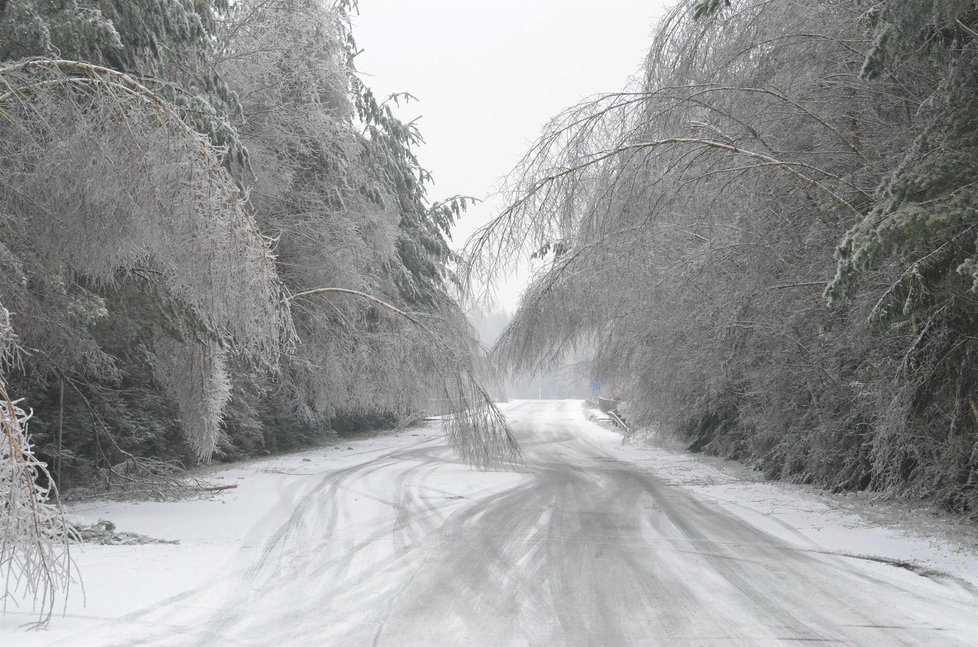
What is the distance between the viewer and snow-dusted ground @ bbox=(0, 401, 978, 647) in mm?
5703

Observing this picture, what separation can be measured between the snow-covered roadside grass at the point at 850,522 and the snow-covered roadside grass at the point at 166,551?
19.8ft

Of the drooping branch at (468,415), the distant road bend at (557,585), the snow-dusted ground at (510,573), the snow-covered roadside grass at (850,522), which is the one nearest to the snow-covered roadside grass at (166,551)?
the snow-dusted ground at (510,573)

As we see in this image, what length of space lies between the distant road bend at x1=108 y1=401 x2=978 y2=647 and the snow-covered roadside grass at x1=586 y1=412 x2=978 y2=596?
0.40 meters

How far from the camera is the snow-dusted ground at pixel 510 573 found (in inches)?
225

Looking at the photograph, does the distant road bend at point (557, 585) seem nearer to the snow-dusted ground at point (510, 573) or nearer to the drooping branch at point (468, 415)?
the snow-dusted ground at point (510, 573)

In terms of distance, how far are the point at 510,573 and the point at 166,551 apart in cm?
348

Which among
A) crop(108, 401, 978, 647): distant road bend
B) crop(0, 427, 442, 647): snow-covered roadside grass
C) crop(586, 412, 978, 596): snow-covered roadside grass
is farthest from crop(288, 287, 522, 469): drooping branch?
crop(586, 412, 978, 596): snow-covered roadside grass

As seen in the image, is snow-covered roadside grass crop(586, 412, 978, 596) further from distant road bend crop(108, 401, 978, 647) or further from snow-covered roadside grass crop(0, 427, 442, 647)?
snow-covered roadside grass crop(0, 427, 442, 647)

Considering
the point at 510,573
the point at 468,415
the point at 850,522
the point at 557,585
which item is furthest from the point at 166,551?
the point at 850,522

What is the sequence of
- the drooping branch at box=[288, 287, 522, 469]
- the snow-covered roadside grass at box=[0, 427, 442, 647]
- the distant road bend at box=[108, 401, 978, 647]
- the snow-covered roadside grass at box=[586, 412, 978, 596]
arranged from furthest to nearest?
the drooping branch at box=[288, 287, 522, 469]
the snow-covered roadside grass at box=[586, 412, 978, 596]
the snow-covered roadside grass at box=[0, 427, 442, 647]
the distant road bend at box=[108, 401, 978, 647]

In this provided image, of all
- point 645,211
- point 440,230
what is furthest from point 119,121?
point 440,230

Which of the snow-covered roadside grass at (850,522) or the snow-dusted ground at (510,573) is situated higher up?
the snow-dusted ground at (510,573)

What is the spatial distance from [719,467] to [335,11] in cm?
1298

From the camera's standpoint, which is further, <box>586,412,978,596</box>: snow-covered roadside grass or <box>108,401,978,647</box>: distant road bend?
<box>586,412,978,596</box>: snow-covered roadside grass
